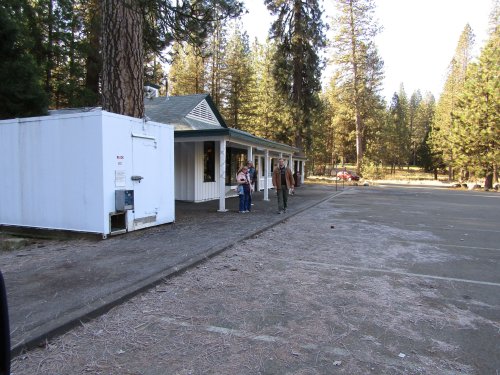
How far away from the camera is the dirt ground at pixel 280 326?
125 inches

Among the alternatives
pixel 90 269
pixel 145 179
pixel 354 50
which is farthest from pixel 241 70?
pixel 90 269

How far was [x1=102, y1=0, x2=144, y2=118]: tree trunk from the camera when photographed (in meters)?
9.48

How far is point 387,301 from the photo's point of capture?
15.5 feet

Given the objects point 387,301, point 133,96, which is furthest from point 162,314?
point 133,96

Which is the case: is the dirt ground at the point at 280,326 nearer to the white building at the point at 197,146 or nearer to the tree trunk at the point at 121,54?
the tree trunk at the point at 121,54

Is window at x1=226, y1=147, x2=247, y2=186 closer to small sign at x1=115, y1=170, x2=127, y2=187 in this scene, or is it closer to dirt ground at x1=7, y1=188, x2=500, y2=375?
small sign at x1=115, y1=170, x2=127, y2=187

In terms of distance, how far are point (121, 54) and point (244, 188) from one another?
18.5 ft

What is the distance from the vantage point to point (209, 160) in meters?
16.8

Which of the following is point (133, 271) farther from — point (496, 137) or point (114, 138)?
point (496, 137)

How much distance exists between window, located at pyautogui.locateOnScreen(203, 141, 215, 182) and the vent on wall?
1.69m

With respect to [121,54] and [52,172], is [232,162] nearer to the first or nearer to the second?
[121,54]

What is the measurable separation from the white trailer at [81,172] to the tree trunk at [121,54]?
1258mm

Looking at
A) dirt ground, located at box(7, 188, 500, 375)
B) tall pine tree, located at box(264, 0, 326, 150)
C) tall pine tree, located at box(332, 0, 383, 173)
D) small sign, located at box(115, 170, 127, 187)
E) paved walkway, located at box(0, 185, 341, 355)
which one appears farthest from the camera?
tall pine tree, located at box(332, 0, 383, 173)

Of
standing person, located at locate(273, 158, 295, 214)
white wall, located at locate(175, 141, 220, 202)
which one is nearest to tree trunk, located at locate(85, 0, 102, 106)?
white wall, located at locate(175, 141, 220, 202)
